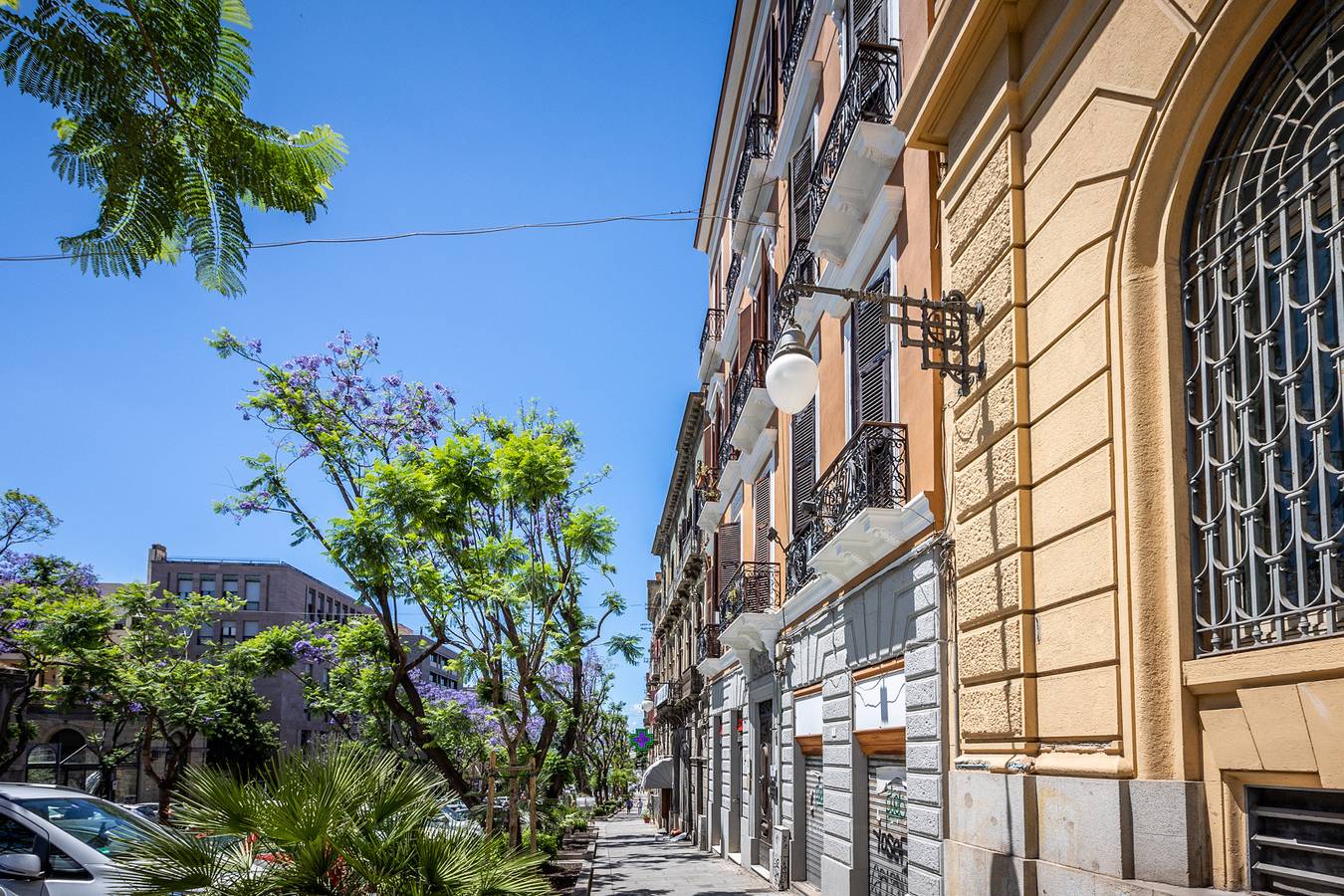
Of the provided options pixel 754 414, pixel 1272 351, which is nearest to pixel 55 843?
pixel 1272 351

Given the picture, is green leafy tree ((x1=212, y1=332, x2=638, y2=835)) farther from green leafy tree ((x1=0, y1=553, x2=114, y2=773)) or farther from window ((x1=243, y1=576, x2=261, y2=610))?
window ((x1=243, y1=576, x2=261, y2=610))

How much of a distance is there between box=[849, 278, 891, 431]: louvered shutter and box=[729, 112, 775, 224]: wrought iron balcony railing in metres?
7.63

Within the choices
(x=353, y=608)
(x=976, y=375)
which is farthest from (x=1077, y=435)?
(x=353, y=608)

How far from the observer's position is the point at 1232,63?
5270mm

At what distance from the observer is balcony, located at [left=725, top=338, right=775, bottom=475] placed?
1877cm

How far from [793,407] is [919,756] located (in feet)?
11.7

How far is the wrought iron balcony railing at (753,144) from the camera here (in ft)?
62.6

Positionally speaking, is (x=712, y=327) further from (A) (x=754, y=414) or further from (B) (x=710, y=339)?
(A) (x=754, y=414)

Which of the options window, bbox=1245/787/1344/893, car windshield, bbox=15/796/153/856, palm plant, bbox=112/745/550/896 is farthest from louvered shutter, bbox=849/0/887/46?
car windshield, bbox=15/796/153/856

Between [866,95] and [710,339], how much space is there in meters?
17.4

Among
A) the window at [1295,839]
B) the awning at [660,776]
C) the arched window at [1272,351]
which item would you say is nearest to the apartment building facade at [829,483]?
the arched window at [1272,351]

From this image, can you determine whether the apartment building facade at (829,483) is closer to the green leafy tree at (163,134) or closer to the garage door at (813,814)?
the garage door at (813,814)

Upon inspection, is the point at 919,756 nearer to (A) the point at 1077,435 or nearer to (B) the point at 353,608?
(A) the point at 1077,435

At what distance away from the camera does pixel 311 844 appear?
744 cm
